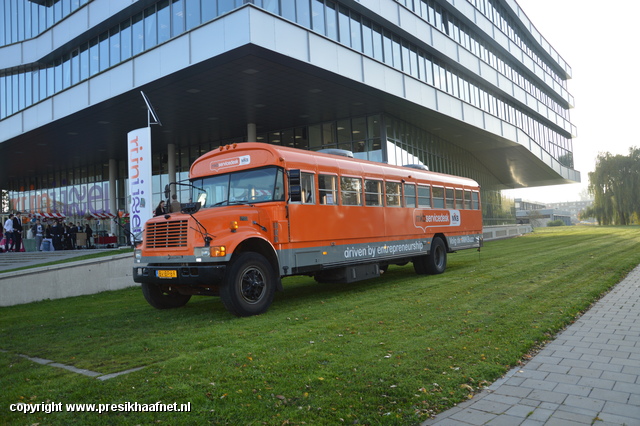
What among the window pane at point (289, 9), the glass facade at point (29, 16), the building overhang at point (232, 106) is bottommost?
the building overhang at point (232, 106)

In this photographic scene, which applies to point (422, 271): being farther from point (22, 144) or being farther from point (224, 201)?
point (22, 144)

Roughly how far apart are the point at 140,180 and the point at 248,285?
911cm

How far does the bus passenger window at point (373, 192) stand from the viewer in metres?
11.5

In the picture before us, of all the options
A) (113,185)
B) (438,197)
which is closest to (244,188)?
(438,197)

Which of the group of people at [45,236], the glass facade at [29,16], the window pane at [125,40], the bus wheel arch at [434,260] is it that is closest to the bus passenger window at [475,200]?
the bus wheel arch at [434,260]

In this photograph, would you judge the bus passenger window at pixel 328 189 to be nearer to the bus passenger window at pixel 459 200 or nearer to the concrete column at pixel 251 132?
the bus passenger window at pixel 459 200

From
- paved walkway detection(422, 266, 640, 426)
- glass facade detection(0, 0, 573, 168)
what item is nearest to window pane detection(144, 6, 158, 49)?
glass facade detection(0, 0, 573, 168)

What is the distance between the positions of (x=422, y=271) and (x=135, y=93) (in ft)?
43.7

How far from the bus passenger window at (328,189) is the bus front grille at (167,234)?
305 cm

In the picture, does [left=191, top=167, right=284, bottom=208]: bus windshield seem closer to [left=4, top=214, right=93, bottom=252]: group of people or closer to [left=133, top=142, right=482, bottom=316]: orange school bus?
[left=133, top=142, right=482, bottom=316]: orange school bus

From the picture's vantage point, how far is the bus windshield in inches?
356

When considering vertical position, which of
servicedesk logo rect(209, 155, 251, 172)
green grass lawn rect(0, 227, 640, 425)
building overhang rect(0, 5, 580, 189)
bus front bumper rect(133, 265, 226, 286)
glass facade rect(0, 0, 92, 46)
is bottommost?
green grass lawn rect(0, 227, 640, 425)

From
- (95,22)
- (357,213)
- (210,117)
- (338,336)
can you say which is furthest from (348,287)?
(95,22)

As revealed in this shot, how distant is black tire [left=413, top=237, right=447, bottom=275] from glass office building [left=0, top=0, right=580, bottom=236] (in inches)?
313
